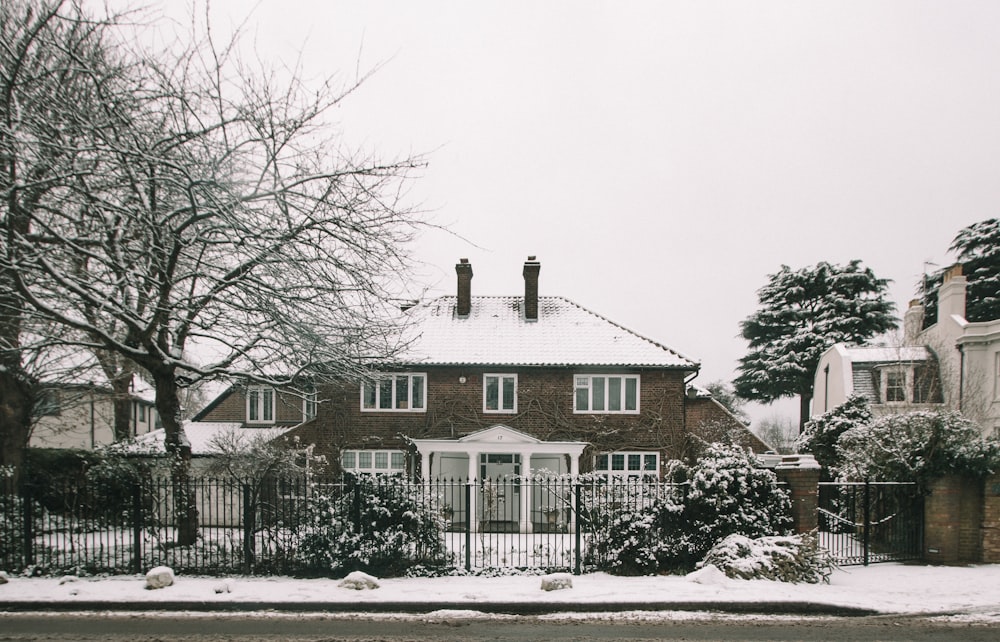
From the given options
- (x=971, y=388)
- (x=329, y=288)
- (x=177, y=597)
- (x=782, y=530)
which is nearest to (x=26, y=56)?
(x=329, y=288)

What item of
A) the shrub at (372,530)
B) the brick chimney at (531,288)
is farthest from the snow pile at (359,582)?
the brick chimney at (531,288)

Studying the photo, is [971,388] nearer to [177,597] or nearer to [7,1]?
[177,597]

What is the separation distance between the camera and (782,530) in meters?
12.5

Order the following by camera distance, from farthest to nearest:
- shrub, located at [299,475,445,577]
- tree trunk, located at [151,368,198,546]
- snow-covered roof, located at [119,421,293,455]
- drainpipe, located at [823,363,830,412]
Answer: drainpipe, located at [823,363,830,412]
snow-covered roof, located at [119,421,293,455]
tree trunk, located at [151,368,198,546]
shrub, located at [299,475,445,577]

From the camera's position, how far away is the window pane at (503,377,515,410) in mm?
24531

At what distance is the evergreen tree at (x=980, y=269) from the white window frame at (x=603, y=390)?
20.8m

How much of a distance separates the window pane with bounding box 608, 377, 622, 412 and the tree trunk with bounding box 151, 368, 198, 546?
46.6 ft

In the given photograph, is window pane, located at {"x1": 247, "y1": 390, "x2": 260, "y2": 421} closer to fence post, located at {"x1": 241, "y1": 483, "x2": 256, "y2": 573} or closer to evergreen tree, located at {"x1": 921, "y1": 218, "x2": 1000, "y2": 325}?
fence post, located at {"x1": 241, "y1": 483, "x2": 256, "y2": 573}

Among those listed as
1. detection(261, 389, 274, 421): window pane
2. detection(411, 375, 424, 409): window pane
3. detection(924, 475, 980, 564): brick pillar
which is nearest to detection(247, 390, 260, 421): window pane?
detection(261, 389, 274, 421): window pane

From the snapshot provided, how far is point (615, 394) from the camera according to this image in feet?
80.7

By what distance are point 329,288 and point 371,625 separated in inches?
213

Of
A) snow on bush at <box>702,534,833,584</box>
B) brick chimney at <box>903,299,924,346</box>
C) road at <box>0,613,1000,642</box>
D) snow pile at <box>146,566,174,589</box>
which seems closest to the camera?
road at <box>0,613,1000,642</box>

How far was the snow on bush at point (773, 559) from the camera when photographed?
1134 cm

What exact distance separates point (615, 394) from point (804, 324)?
74.8ft
